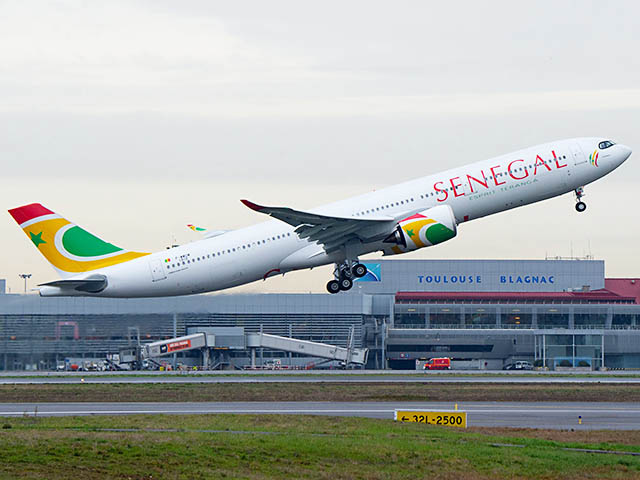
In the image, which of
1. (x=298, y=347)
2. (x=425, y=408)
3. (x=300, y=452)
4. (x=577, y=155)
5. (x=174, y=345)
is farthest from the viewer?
(x=298, y=347)

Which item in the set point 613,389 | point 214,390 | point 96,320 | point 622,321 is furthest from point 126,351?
point 622,321

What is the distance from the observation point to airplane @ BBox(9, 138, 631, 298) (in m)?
54.1

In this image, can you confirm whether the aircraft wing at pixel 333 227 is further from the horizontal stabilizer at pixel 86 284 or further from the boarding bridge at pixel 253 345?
the boarding bridge at pixel 253 345

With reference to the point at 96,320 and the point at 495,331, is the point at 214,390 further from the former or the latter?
the point at 495,331

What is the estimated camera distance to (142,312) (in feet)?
300

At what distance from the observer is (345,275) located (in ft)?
189

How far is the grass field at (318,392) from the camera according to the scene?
58.1m

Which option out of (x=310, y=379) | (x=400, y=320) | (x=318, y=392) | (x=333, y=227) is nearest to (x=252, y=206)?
(x=333, y=227)

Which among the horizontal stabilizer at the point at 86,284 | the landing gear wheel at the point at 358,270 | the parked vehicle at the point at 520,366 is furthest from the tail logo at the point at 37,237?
the parked vehicle at the point at 520,366

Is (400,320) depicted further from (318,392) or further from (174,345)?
(318,392)

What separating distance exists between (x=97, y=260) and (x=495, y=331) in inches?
3045

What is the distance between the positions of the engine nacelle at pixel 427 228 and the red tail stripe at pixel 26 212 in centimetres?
2145

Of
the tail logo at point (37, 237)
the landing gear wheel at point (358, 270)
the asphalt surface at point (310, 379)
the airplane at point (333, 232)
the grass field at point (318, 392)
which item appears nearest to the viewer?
the airplane at point (333, 232)

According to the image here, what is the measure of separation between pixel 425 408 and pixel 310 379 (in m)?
26.0
